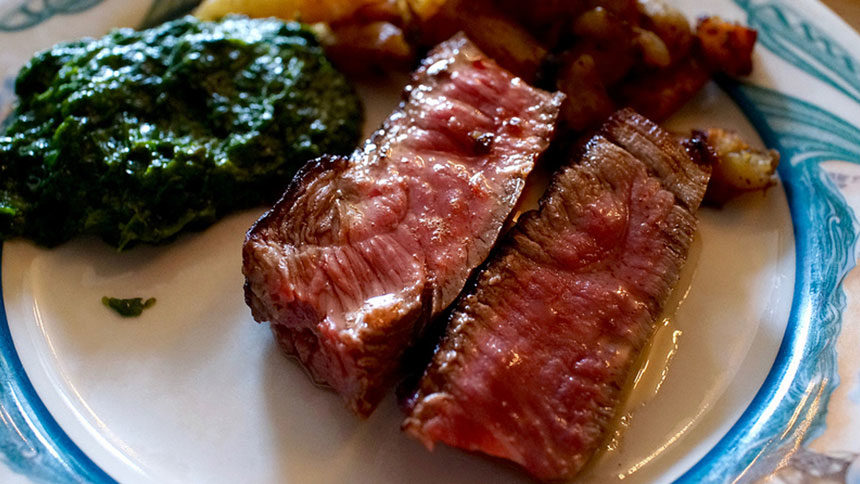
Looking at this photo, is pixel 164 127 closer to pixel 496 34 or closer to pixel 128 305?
pixel 128 305

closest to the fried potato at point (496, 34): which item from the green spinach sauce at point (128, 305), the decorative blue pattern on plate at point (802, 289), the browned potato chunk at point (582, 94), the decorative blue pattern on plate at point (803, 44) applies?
the browned potato chunk at point (582, 94)

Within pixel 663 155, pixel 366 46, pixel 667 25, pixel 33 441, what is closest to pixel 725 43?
pixel 667 25

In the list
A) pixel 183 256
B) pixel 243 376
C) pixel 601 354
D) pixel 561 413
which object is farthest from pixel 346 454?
pixel 183 256

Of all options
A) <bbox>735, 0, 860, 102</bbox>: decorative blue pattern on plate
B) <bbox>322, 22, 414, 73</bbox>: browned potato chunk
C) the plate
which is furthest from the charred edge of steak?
<bbox>322, 22, 414, 73</bbox>: browned potato chunk

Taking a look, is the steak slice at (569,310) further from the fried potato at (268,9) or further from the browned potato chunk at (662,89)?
the fried potato at (268,9)

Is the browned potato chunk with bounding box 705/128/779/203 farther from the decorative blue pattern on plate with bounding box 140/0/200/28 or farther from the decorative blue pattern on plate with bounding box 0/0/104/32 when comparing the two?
the decorative blue pattern on plate with bounding box 0/0/104/32

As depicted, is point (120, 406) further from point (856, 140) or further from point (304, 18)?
point (856, 140)
